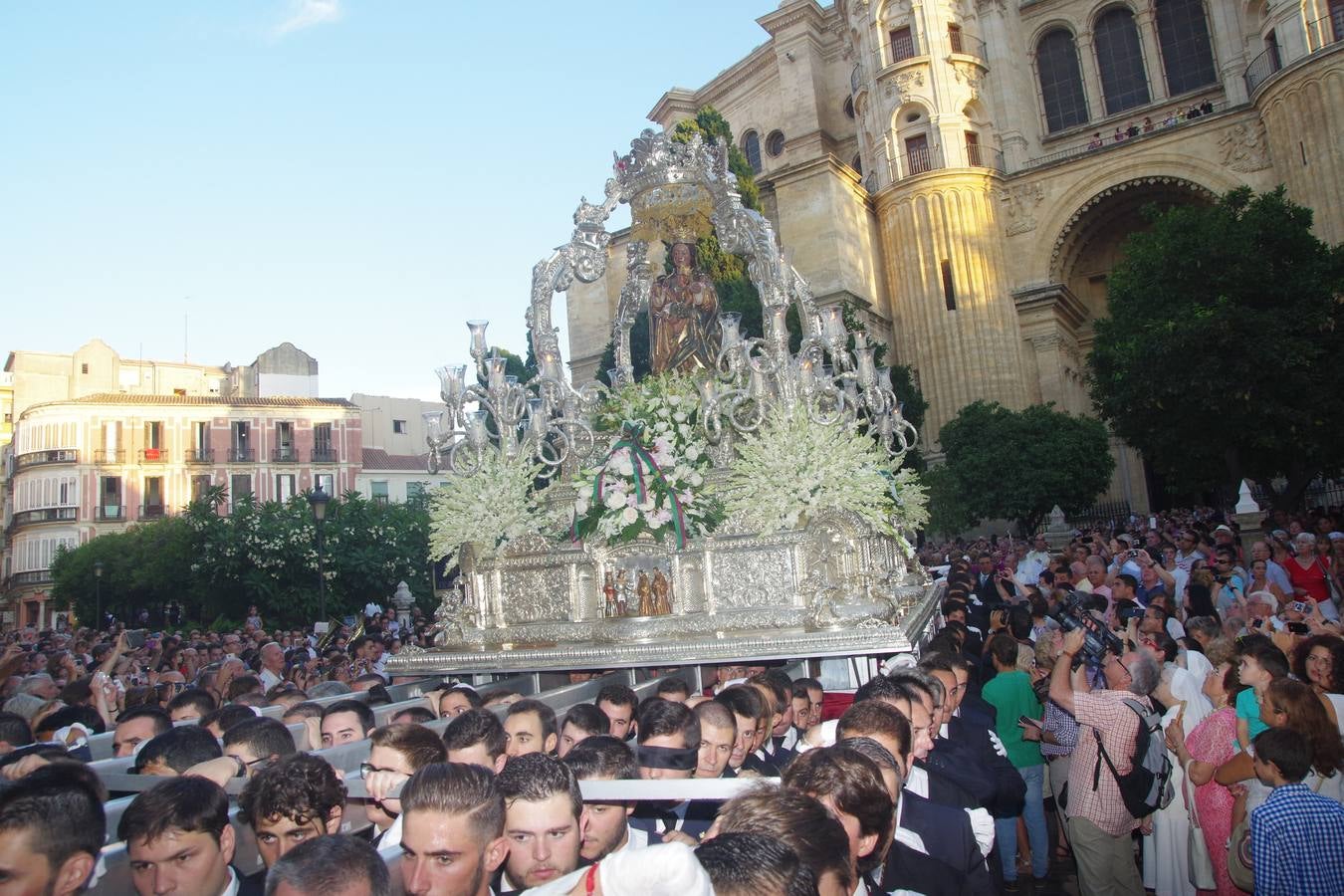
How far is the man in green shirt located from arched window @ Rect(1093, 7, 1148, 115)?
3518 cm

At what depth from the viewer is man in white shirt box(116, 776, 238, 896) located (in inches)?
122

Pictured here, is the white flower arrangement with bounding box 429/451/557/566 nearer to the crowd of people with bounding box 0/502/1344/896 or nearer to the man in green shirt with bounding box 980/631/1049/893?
the crowd of people with bounding box 0/502/1344/896

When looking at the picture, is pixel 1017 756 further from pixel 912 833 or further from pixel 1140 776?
pixel 912 833

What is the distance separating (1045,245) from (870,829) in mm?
33897

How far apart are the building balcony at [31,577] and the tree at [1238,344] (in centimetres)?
4463

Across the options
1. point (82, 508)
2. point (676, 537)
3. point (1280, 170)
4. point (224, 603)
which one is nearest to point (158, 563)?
point (224, 603)

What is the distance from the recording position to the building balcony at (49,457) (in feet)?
138

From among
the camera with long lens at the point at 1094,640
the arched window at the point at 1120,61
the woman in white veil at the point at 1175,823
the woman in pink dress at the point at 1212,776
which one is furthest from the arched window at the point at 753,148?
the woman in pink dress at the point at 1212,776

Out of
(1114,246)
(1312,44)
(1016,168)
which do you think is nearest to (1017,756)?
(1312,44)

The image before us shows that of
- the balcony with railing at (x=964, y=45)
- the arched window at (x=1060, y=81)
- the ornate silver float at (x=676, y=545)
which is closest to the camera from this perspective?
the ornate silver float at (x=676, y=545)

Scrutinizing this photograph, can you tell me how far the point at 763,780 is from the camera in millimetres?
2943

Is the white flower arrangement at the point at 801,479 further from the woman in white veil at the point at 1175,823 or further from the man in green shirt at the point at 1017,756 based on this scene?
the woman in white veil at the point at 1175,823

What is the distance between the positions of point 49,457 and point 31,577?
5725 mm

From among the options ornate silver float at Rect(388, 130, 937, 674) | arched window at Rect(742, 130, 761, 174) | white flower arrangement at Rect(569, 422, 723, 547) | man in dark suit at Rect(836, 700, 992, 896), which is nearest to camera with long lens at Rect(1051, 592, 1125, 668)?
ornate silver float at Rect(388, 130, 937, 674)
